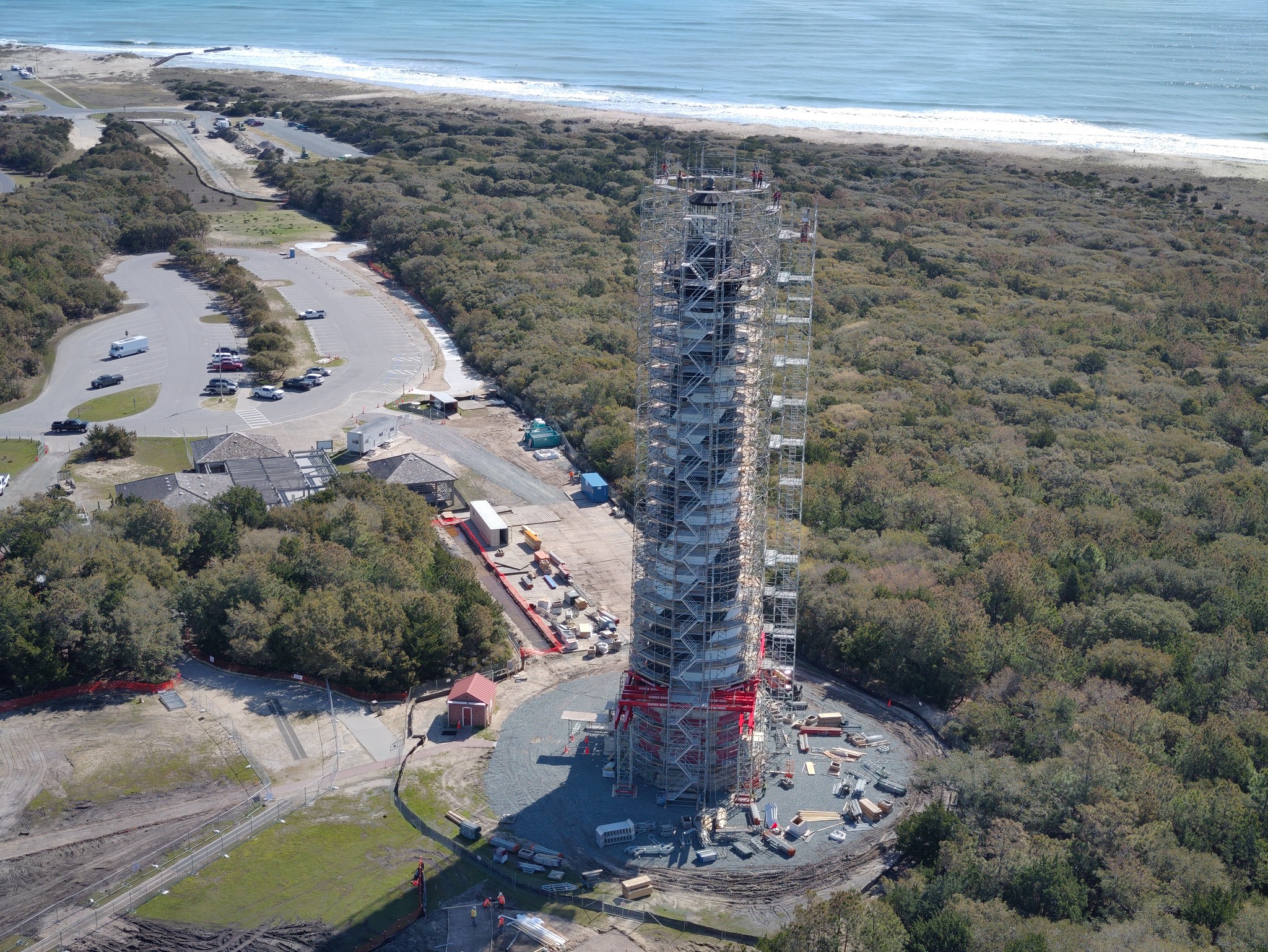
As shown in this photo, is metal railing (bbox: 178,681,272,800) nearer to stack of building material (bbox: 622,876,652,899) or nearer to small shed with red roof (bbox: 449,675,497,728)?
small shed with red roof (bbox: 449,675,497,728)

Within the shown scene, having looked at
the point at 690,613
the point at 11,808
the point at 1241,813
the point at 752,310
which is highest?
the point at 752,310

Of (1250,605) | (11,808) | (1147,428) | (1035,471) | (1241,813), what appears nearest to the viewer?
(1241,813)

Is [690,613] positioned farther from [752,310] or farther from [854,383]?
[854,383]

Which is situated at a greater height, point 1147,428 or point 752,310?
point 752,310

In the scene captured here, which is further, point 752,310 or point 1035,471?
point 1035,471

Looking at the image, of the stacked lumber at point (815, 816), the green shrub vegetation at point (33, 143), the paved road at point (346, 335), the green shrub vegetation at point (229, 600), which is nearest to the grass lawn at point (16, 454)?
the green shrub vegetation at point (229, 600)

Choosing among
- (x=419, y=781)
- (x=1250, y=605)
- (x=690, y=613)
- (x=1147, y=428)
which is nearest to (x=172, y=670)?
(x=419, y=781)

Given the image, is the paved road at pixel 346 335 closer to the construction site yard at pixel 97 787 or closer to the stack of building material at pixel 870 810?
the construction site yard at pixel 97 787
